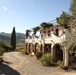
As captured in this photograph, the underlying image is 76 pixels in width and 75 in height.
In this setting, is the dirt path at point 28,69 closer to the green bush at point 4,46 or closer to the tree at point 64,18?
the tree at point 64,18

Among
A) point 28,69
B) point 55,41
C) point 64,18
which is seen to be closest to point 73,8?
point 64,18

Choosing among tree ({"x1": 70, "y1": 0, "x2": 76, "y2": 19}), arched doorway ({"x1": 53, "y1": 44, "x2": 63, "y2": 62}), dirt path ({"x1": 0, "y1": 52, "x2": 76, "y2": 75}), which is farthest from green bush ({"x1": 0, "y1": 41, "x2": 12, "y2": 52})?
tree ({"x1": 70, "y1": 0, "x2": 76, "y2": 19})

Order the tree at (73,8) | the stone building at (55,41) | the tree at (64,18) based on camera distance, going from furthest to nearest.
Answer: the stone building at (55,41)
the tree at (64,18)
the tree at (73,8)

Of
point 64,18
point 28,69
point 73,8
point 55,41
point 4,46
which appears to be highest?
point 73,8

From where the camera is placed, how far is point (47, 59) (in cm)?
2591

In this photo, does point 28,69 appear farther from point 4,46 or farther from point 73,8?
point 4,46

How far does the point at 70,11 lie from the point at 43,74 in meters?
8.68

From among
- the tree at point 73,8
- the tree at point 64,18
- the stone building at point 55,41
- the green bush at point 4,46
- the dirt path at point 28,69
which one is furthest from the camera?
the green bush at point 4,46

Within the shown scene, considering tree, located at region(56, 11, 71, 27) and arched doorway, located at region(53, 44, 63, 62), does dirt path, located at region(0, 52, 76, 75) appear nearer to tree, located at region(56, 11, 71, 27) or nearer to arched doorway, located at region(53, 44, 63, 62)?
arched doorway, located at region(53, 44, 63, 62)

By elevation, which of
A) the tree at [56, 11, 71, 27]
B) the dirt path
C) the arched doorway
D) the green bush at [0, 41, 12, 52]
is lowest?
the dirt path

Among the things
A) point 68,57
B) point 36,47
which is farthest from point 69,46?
point 36,47

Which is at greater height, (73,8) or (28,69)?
(73,8)

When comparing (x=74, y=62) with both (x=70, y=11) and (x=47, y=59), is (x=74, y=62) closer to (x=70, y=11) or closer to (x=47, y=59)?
(x=47, y=59)

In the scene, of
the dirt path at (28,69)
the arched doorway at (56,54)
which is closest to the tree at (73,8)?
the dirt path at (28,69)
